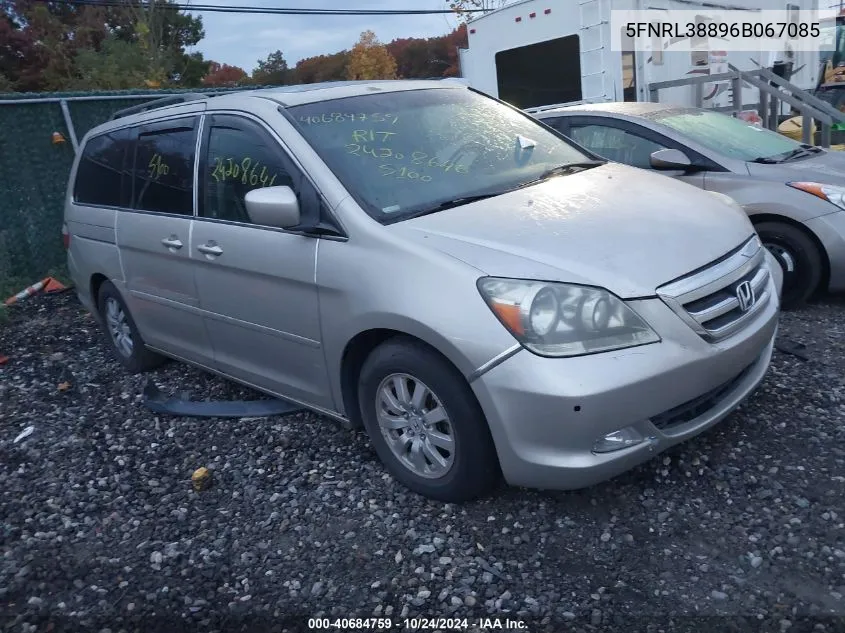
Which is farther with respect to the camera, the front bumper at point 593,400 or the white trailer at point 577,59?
the white trailer at point 577,59

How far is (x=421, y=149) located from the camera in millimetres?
3693

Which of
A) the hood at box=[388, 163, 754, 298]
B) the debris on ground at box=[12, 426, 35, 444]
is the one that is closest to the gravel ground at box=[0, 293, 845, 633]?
the debris on ground at box=[12, 426, 35, 444]

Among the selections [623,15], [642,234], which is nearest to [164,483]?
[642,234]

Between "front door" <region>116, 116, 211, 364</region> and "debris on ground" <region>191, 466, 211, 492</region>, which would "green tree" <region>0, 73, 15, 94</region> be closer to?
"front door" <region>116, 116, 211, 364</region>

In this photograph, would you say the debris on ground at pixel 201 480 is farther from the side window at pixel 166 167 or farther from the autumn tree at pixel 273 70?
→ the autumn tree at pixel 273 70

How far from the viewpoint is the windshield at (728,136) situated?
5.68 m

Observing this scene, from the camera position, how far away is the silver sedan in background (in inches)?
199

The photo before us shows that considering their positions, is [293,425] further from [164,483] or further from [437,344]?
[437,344]

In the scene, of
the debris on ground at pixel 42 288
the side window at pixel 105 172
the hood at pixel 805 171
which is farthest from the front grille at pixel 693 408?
the debris on ground at pixel 42 288

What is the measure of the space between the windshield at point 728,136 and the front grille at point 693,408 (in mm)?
3069

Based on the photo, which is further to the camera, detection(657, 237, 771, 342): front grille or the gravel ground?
detection(657, 237, 771, 342): front grille

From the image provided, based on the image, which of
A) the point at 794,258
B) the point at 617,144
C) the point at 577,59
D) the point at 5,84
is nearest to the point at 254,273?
the point at 617,144

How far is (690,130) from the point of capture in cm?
584

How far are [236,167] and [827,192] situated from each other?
3915mm
